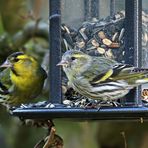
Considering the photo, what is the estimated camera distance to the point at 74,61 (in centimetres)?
494

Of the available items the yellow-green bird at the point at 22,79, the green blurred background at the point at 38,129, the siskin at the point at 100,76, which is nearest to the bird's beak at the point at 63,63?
the siskin at the point at 100,76

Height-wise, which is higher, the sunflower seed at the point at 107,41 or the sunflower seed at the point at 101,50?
the sunflower seed at the point at 107,41

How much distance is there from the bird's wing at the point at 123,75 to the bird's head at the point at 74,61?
0.47ft

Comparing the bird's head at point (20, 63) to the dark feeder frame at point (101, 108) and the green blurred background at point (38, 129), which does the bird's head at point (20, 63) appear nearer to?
the green blurred background at point (38, 129)

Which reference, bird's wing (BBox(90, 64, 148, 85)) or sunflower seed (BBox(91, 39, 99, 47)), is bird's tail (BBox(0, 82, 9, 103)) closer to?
sunflower seed (BBox(91, 39, 99, 47))

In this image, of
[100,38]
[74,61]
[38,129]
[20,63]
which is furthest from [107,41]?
[38,129]

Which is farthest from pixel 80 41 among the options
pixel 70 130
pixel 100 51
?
pixel 70 130

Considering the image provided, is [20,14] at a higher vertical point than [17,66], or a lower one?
higher

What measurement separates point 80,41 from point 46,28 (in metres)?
1.24

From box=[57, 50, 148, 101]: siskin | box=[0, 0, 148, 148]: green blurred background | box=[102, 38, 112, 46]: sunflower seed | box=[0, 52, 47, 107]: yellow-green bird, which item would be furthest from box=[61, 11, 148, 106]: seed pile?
box=[0, 0, 148, 148]: green blurred background

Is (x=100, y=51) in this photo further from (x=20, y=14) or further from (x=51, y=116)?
(x=20, y=14)

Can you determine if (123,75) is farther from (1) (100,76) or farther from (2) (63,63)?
(2) (63,63)

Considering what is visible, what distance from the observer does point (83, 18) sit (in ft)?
16.9

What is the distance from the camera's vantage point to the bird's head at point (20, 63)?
19.0 ft
